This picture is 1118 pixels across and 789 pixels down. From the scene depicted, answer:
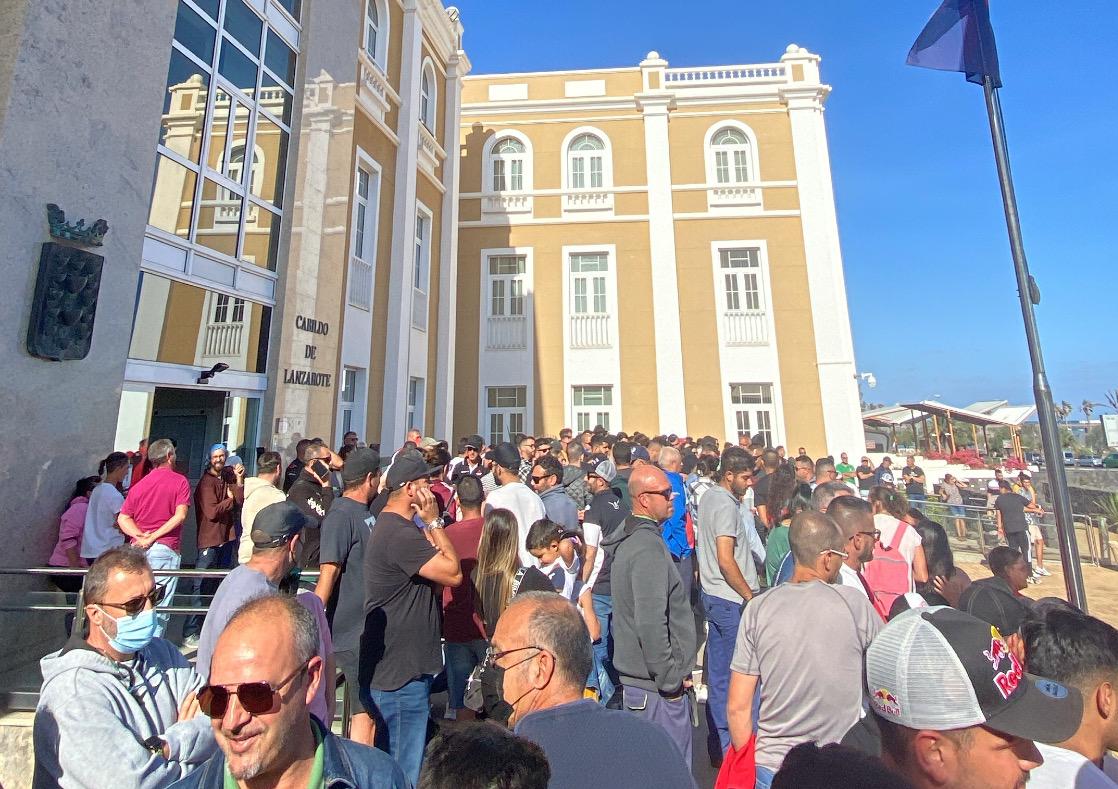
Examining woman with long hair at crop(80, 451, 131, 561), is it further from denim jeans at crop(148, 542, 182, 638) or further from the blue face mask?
the blue face mask

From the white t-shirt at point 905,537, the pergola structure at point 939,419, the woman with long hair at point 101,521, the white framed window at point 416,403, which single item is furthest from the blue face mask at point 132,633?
the pergola structure at point 939,419

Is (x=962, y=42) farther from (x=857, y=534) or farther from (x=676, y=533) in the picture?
(x=676, y=533)

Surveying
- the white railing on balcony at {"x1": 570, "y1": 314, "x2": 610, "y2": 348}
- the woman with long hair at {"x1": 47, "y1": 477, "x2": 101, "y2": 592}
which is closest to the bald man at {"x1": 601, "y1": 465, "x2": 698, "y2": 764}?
the woman with long hair at {"x1": 47, "y1": 477, "x2": 101, "y2": 592}

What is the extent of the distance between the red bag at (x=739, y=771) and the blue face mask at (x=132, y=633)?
7.55 ft

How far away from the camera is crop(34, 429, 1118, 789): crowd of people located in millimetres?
1392

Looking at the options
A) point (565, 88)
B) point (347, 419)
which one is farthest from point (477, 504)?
point (565, 88)

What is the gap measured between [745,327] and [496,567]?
52.4 feet

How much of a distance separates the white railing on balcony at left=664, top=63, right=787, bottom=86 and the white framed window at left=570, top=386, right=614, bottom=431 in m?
11.1

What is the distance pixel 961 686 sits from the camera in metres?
1.40

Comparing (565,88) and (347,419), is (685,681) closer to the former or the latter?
(347,419)

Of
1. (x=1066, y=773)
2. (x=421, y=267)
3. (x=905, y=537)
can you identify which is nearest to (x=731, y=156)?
(x=421, y=267)

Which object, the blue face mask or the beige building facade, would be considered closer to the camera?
the blue face mask

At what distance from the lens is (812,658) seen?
7.47ft

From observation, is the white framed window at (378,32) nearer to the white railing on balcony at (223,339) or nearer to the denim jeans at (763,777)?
the white railing on balcony at (223,339)
